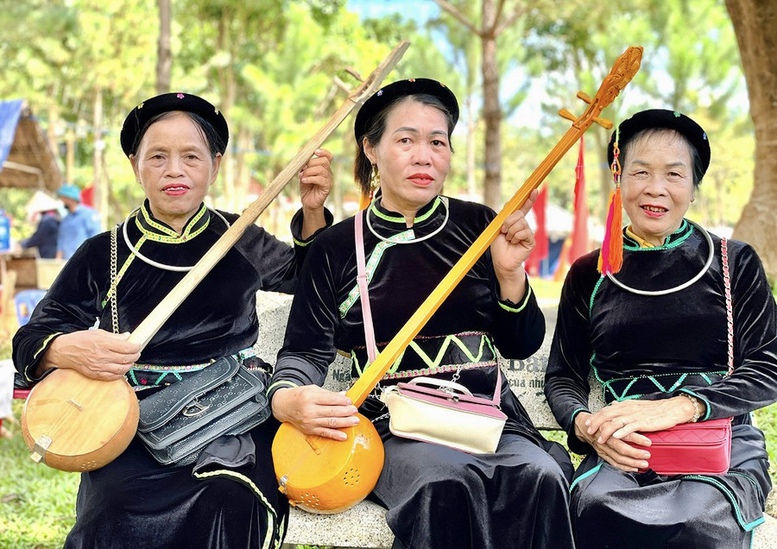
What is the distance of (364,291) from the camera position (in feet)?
9.84

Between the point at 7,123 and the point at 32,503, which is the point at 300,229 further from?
the point at 7,123

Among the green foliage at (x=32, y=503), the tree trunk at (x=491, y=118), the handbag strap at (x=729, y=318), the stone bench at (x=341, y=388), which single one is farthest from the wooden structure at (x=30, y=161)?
the handbag strap at (x=729, y=318)

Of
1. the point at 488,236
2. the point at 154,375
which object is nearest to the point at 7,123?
the point at 154,375

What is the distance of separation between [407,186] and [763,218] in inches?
172

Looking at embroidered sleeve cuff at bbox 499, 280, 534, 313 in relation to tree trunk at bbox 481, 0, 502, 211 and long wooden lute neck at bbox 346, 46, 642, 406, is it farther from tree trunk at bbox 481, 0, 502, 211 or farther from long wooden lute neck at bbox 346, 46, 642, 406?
tree trunk at bbox 481, 0, 502, 211

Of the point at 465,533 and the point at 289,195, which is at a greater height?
the point at 465,533

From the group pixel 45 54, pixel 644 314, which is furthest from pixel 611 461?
pixel 45 54

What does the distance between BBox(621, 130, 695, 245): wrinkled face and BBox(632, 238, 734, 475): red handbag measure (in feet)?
2.32

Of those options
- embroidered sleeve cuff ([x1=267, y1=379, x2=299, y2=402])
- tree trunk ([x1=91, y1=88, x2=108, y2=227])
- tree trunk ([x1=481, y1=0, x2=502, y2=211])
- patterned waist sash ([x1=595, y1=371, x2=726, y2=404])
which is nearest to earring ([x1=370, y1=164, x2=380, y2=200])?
embroidered sleeve cuff ([x1=267, y1=379, x2=299, y2=402])

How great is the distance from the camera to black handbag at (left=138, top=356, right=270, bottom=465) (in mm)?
2742

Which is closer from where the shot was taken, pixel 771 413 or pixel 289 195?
pixel 771 413

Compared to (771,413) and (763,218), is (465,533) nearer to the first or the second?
(771,413)

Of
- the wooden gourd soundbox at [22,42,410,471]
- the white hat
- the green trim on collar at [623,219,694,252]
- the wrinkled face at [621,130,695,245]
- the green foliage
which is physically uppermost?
the wrinkled face at [621,130,695,245]

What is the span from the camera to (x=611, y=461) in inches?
108
